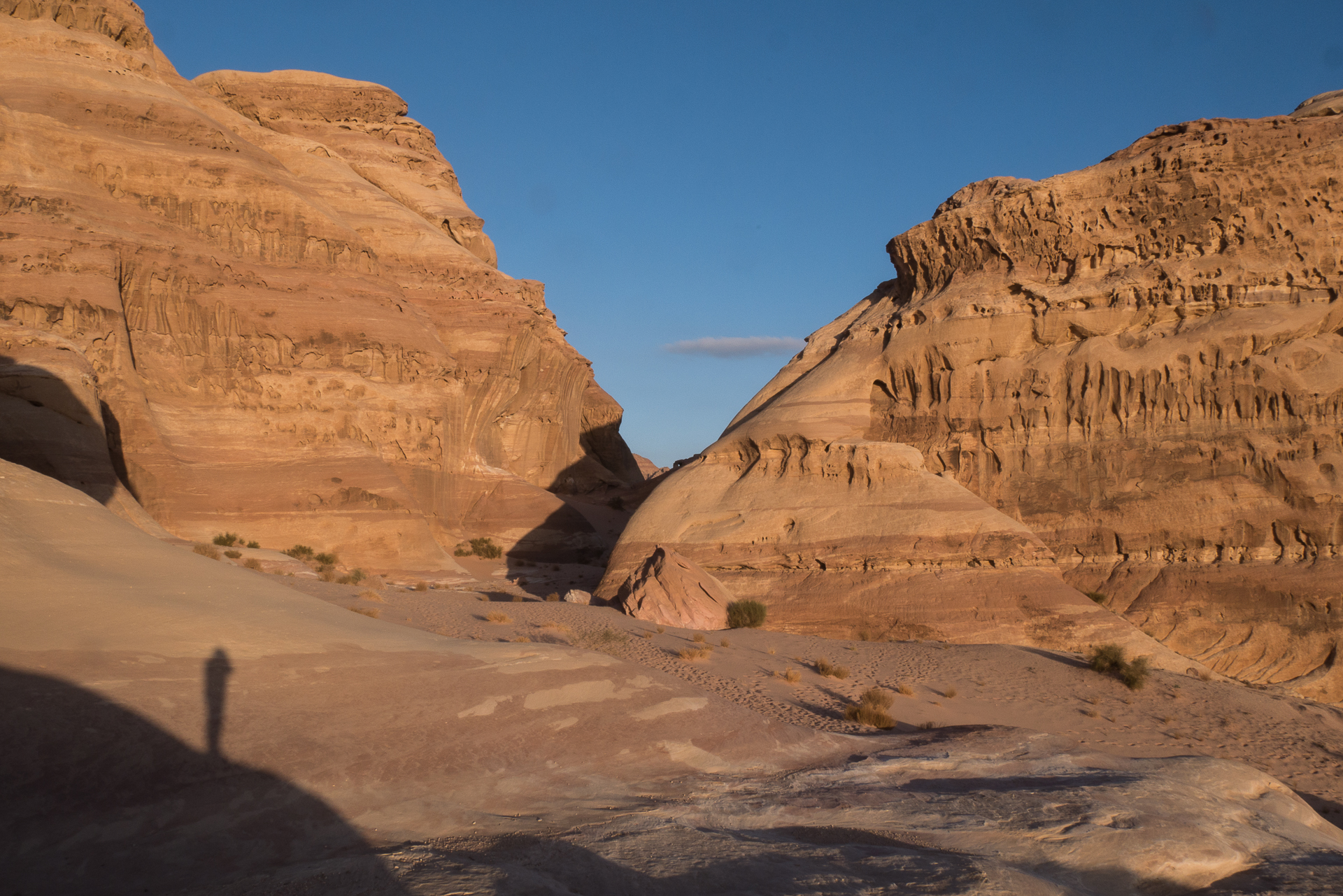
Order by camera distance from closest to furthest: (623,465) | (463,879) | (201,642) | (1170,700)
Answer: (463,879)
(201,642)
(1170,700)
(623,465)

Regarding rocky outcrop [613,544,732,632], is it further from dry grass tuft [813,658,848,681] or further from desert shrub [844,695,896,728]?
desert shrub [844,695,896,728]

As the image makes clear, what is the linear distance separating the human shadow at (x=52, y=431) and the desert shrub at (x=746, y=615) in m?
13.8

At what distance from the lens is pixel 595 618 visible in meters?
17.2

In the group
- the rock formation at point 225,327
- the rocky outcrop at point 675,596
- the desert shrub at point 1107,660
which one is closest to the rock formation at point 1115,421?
the rocky outcrop at point 675,596

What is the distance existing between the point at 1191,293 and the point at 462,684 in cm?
2107

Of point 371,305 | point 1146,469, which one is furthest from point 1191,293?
point 371,305

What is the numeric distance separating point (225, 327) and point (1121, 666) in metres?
25.5

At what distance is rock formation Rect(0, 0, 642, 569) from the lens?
21250mm

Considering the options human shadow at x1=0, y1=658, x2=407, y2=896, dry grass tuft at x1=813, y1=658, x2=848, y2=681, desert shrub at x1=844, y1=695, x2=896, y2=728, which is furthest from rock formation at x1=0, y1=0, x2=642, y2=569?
desert shrub at x1=844, y1=695, x2=896, y2=728

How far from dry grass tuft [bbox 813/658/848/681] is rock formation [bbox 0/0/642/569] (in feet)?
46.4

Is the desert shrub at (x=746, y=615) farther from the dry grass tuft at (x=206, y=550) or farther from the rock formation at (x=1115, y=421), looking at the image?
the dry grass tuft at (x=206, y=550)

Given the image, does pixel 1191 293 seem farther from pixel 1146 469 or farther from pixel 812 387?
pixel 812 387

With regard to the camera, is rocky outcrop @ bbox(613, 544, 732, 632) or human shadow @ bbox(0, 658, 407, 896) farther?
rocky outcrop @ bbox(613, 544, 732, 632)

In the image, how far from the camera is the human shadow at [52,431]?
16.9m
